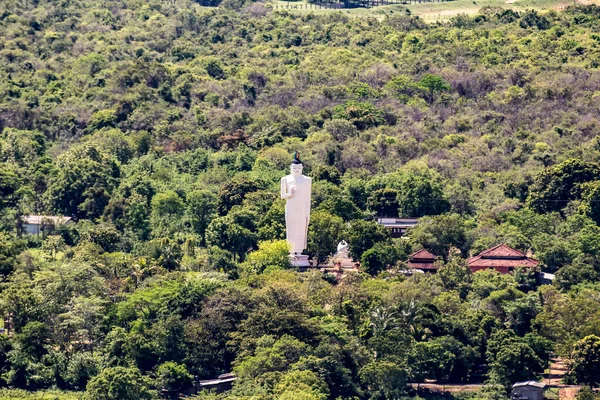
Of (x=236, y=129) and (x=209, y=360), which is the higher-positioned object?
(x=236, y=129)

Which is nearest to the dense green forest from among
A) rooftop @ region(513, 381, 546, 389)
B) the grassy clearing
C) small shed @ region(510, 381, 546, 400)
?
rooftop @ region(513, 381, 546, 389)

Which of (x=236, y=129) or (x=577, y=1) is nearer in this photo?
(x=236, y=129)

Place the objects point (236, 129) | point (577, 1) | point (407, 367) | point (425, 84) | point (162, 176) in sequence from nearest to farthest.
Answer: point (407, 367)
point (162, 176)
point (236, 129)
point (425, 84)
point (577, 1)

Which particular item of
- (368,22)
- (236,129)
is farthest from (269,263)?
(368,22)

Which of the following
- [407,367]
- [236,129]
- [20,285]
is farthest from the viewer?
[236,129]

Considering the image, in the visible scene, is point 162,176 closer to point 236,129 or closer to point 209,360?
point 236,129

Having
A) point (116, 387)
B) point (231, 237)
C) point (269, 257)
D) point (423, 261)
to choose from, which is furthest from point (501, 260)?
point (116, 387)
